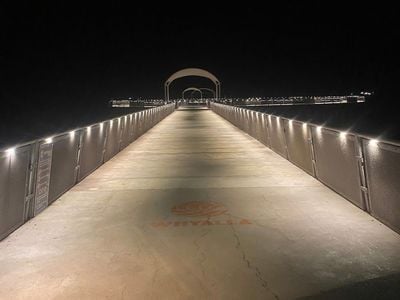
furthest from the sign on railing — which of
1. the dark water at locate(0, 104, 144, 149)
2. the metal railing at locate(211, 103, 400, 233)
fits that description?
the dark water at locate(0, 104, 144, 149)

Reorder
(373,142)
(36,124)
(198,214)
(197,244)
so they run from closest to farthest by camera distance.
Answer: (197,244) → (373,142) → (198,214) → (36,124)

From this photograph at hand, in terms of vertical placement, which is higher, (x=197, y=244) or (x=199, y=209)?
(x=197, y=244)

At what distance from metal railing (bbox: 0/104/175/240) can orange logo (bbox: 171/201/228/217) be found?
8.87 feet

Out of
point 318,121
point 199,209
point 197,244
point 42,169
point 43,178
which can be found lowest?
point 318,121

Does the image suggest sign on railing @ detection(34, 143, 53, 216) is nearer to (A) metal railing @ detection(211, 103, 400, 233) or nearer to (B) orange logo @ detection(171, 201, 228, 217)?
(B) orange logo @ detection(171, 201, 228, 217)

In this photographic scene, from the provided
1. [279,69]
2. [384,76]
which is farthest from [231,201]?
[384,76]

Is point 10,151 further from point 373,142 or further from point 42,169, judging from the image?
point 373,142

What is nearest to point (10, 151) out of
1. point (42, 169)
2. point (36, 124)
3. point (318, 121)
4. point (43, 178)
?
point (42, 169)

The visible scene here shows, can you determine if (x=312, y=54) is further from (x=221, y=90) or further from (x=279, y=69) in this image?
(x=221, y=90)

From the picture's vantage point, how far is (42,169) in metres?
8.02

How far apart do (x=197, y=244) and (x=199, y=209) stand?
75.1 inches

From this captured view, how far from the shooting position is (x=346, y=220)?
7043 millimetres

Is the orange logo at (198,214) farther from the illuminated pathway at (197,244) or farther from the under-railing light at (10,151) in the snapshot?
the under-railing light at (10,151)

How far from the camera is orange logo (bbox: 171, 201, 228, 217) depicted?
752 cm
